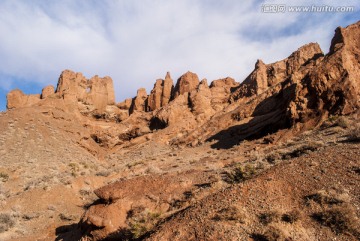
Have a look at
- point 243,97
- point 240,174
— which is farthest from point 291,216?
point 243,97

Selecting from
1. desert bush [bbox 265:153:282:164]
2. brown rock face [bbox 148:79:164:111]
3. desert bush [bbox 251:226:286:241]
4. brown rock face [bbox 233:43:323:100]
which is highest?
brown rock face [bbox 148:79:164:111]

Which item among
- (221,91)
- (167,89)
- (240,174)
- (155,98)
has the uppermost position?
(167,89)

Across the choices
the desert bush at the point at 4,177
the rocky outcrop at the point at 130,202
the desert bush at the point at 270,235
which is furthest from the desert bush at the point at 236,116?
the desert bush at the point at 270,235

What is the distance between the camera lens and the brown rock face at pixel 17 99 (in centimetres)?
5988

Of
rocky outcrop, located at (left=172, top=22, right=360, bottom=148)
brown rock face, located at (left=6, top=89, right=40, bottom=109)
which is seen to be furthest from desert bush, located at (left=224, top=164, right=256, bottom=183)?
brown rock face, located at (left=6, top=89, right=40, bottom=109)

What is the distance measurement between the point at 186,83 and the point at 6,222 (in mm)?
51386

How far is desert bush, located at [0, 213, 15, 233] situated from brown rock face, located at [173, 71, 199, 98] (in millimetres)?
49622

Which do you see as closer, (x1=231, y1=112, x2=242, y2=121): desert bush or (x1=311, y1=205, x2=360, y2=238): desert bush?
(x1=311, y1=205, x2=360, y2=238): desert bush

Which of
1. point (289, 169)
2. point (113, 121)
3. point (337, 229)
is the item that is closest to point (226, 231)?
point (337, 229)

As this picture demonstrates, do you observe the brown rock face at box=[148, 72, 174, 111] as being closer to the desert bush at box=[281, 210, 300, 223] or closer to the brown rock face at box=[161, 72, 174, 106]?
the brown rock face at box=[161, 72, 174, 106]

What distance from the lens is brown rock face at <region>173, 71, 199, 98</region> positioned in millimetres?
63094

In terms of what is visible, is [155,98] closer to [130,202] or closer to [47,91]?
[47,91]

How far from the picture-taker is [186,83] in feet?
209

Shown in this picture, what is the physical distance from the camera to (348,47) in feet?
91.7
